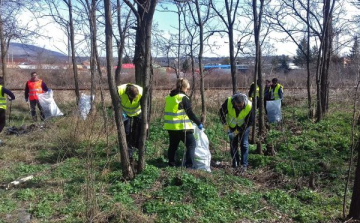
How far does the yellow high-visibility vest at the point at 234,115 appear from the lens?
18.8ft

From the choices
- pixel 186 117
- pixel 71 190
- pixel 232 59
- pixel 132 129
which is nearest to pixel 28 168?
pixel 71 190

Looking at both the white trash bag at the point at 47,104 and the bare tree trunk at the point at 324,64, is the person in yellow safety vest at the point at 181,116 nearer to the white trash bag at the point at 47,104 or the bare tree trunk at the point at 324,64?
the bare tree trunk at the point at 324,64

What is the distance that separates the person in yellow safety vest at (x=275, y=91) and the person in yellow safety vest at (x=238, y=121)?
499cm

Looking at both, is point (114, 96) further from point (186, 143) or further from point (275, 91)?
point (275, 91)

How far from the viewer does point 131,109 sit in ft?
19.9

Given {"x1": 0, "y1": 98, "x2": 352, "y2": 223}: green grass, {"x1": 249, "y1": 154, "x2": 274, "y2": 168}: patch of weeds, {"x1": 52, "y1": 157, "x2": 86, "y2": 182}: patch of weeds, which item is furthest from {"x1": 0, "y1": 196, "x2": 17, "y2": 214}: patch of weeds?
{"x1": 249, "y1": 154, "x2": 274, "y2": 168}: patch of weeds

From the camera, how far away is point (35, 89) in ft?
34.3

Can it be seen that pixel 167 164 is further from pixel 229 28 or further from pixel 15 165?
pixel 229 28

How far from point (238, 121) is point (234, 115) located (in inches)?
4.7

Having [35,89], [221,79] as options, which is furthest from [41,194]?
[221,79]

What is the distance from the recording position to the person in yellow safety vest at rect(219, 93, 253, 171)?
568 centimetres

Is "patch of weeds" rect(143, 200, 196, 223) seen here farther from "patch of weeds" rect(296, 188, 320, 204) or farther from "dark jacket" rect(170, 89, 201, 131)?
"dark jacket" rect(170, 89, 201, 131)

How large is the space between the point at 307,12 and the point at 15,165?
8571mm

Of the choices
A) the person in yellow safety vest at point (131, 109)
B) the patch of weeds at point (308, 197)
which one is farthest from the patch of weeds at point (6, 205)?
the patch of weeds at point (308, 197)
